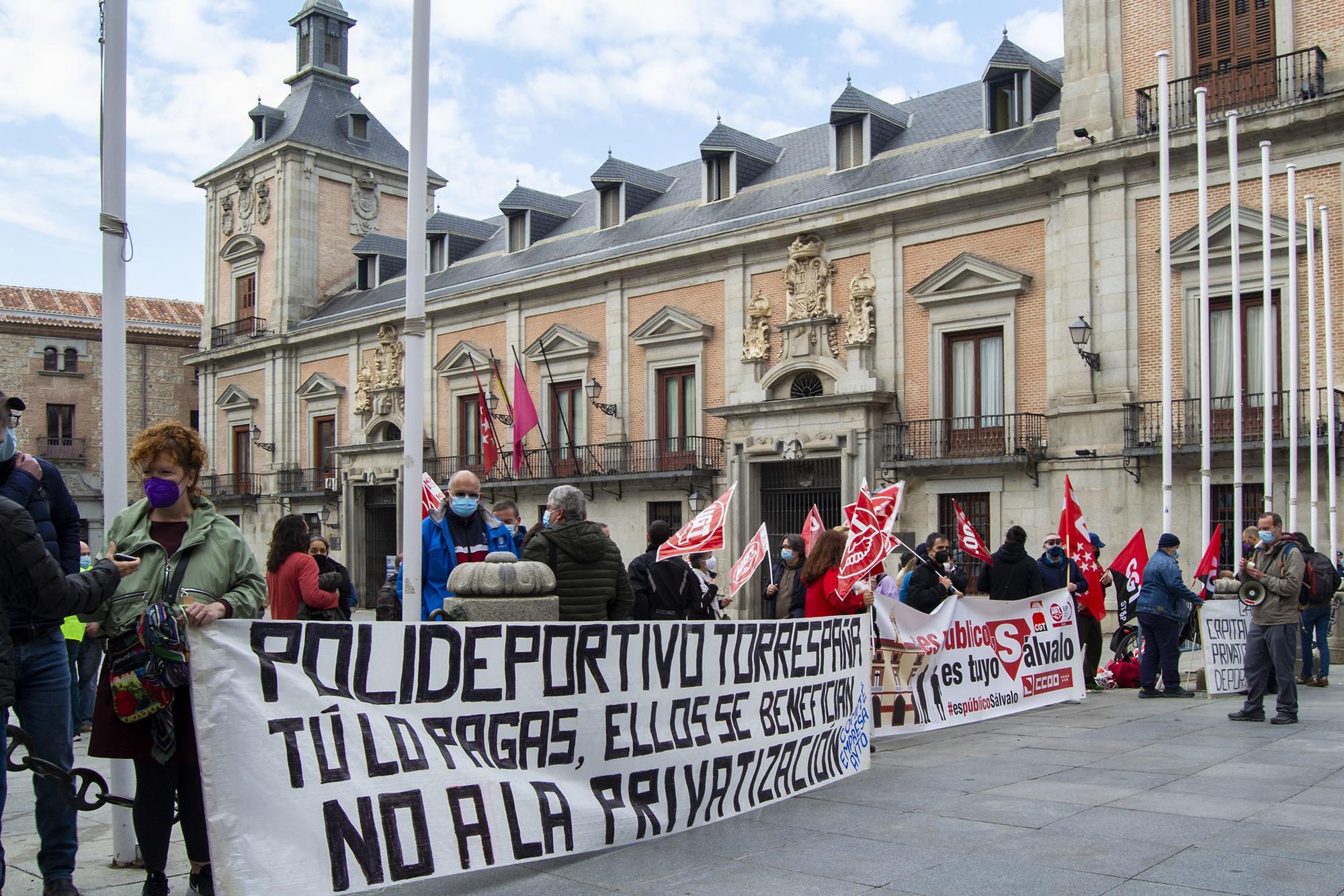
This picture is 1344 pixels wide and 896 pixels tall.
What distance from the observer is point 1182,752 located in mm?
8266

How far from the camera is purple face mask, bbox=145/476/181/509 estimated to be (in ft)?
15.3

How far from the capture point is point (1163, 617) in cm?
1165

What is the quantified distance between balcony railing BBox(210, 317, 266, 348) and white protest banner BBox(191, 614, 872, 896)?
35.9 m

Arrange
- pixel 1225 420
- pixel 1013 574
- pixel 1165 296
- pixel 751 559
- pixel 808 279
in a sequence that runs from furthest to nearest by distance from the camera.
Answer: pixel 808 279 → pixel 1225 420 → pixel 1165 296 → pixel 751 559 → pixel 1013 574

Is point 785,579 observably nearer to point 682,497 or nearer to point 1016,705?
point 1016,705

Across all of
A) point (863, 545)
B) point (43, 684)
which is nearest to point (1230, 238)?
point (863, 545)

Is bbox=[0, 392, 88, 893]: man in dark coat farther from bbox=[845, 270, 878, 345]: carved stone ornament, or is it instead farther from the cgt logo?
bbox=[845, 270, 878, 345]: carved stone ornament

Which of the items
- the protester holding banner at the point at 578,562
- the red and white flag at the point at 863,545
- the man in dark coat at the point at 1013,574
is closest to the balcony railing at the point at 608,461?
the man in dark coat at the point at 1013,574

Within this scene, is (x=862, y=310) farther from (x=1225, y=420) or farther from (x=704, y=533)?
(x=704, y=533)

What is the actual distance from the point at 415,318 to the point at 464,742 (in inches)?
139

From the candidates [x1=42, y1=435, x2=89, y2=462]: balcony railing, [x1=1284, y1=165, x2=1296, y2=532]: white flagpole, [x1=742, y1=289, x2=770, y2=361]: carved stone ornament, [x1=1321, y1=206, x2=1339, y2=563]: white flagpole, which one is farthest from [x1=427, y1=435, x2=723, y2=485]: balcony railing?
[x1=42, y1=435, x2=89, y2=462]: balcony railing

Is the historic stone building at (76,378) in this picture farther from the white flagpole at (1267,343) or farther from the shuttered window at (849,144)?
the white flagpole at (1267,343)

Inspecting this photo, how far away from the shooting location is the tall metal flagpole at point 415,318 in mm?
7449

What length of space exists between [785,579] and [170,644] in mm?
7100
